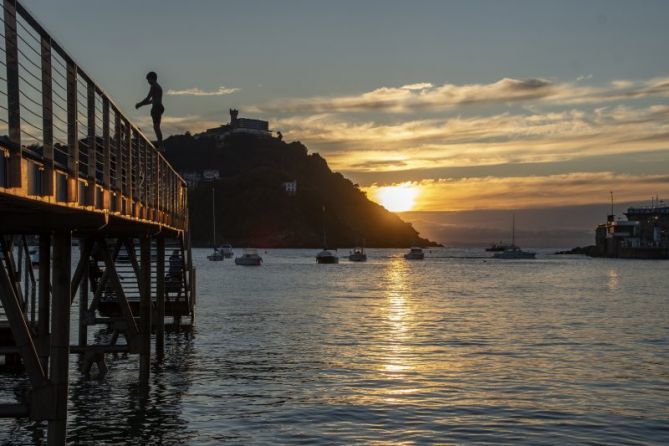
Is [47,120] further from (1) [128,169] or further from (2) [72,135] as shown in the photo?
(1) [128,169]

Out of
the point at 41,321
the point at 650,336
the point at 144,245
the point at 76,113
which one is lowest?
the point at 650,336

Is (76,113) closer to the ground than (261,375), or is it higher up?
higher up

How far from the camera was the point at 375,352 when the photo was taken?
35.9 metres

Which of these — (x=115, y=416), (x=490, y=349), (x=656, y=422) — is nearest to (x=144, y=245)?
(x=115, y=416)

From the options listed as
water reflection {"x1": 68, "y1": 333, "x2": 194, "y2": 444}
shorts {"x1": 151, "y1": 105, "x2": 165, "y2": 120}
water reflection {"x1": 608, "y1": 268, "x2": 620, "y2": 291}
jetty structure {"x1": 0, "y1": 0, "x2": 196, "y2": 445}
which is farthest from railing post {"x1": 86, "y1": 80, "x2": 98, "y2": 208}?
water reflection {"x1": 608, "y1": 268, "x2": 620, "y2": 291}

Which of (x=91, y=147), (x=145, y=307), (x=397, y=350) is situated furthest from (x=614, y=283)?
(x=91, y=147)

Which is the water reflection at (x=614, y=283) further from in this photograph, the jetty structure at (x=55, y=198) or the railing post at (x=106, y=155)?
the railing post at (x=106, y=155)

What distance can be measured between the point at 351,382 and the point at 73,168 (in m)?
16.7

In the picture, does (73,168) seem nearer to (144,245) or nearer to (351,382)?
(144,245)

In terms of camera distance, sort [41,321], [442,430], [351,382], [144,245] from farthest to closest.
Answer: [351,382], [144,245], [442,430], [41,321]

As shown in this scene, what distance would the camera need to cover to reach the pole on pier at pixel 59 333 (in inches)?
571

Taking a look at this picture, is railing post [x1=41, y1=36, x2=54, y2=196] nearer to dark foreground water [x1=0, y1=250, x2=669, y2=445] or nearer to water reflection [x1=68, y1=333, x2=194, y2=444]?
water reflection [x1=68, y1=333, x2=194, y2=444]

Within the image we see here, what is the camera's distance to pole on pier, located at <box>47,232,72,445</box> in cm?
1450

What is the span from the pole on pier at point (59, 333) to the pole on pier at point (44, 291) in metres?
0.99
